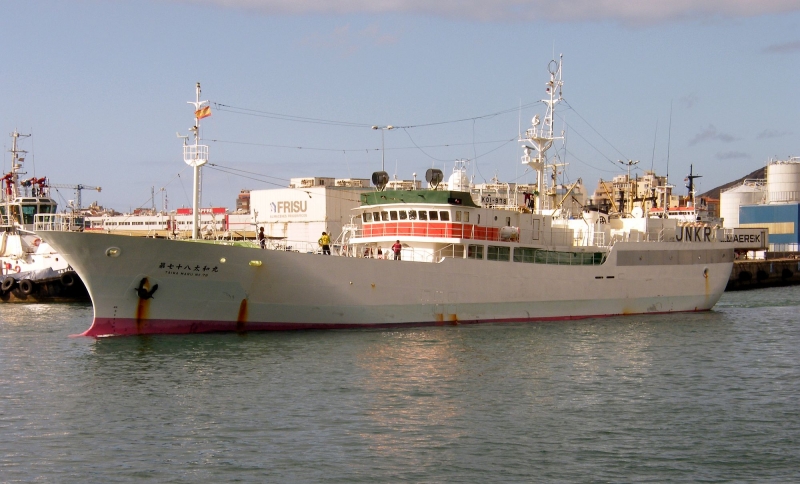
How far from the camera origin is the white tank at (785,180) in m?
78.0

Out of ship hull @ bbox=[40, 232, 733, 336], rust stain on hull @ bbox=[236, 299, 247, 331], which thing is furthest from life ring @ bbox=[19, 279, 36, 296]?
rust stain on hull @ bbox=[236, 299, 247, 331]

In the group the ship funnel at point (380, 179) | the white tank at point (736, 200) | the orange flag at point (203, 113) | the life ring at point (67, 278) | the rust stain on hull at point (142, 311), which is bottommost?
the rust stain on hull at point (142, 311)

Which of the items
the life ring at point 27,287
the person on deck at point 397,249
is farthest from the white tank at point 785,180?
the life ring at point 27,287

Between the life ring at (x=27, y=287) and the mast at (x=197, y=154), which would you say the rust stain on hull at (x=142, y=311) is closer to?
the mast at (x=197, y=154)

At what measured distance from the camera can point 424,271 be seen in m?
28.5

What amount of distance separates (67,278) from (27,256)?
5.76 metres

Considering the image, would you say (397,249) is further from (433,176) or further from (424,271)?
(433,176)

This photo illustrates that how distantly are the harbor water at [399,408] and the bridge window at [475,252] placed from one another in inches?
137

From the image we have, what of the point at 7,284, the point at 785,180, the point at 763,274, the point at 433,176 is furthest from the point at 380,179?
the point at 785,180

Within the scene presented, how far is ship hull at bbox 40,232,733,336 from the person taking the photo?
2534cm

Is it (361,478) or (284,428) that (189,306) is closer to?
(284,428)

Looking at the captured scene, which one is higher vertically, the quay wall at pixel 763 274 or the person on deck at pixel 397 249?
the person on deck at pixel 397 249

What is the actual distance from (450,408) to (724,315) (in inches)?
861

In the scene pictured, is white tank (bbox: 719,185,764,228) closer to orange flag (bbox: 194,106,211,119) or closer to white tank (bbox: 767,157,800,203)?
white tank (bbox: 767,157,800,203)
